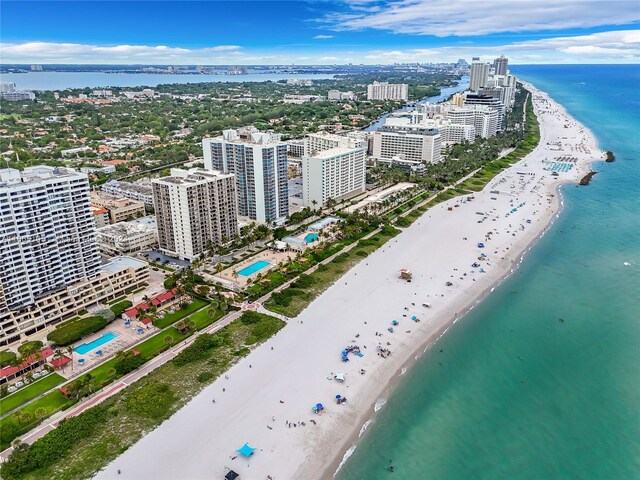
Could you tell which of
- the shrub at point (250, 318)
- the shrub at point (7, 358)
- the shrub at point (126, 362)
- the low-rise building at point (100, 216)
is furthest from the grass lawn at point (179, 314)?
the low-rise building at point (100, 216)

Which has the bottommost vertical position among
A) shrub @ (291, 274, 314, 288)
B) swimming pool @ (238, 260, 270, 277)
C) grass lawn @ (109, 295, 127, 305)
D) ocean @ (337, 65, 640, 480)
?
ocean @ (337, 65, 640, 480)

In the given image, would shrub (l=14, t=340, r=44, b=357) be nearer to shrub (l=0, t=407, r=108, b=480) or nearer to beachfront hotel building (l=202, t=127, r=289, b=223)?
shrub (l=0, t=407, r=108, b=480)

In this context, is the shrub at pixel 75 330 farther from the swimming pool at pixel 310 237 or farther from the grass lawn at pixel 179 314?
the swimming pool at pixel 310 237

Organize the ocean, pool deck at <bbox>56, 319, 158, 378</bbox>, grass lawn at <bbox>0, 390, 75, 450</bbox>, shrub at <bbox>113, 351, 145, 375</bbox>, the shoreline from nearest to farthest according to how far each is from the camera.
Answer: the shoreline < the ocean < grass lawn at <bbox>0, 390, 75, 450</bbox> < shrub at <bbox>113, 351, 145, 375</bbox> < pool deck at <bbox>56, 319, 158, 378</bbox>

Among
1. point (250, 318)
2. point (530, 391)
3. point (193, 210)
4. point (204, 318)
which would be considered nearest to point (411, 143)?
point (193, 210)

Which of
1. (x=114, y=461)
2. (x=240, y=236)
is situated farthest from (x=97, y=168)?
(x=114, y=461)

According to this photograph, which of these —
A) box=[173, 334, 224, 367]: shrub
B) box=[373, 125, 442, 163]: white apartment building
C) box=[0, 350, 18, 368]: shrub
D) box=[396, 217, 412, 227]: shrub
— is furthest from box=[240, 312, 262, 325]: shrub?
box=[373, 125, 442, 163]: white apartment building
